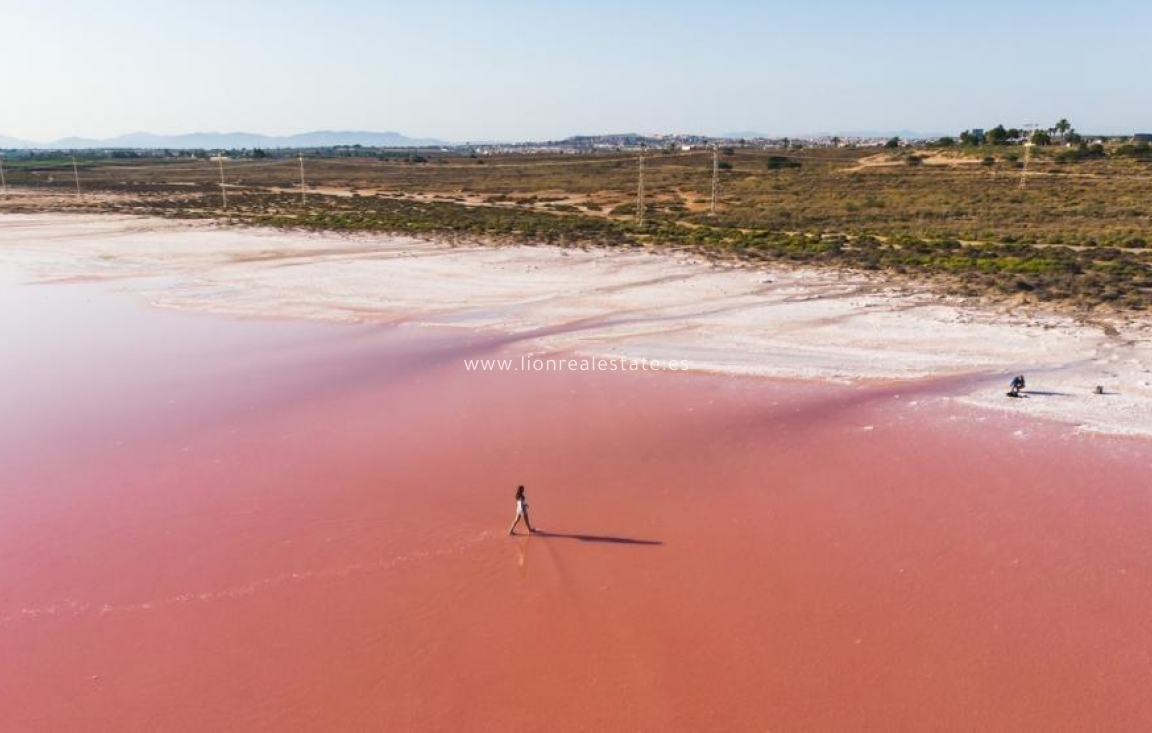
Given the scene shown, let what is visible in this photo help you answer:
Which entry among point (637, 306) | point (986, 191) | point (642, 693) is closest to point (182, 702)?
point (642, 693)

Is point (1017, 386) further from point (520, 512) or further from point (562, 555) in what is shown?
point (520, 512)

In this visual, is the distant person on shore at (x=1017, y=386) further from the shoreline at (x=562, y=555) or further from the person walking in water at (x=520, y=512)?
the person walking in water at (x=520, y=512)

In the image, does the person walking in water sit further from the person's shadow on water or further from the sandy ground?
the sandy ground

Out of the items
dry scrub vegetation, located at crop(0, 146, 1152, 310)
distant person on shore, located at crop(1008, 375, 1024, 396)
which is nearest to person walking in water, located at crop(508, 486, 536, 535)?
distant person on shore, located at crop(1008, 375, 1024, 396)

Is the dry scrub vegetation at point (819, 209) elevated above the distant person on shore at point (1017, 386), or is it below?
above

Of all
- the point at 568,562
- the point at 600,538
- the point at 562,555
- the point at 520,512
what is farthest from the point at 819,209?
the point at 568,562

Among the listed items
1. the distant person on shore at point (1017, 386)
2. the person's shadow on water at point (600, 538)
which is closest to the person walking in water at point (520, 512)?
the person's shadow on water at point (600, 538)
